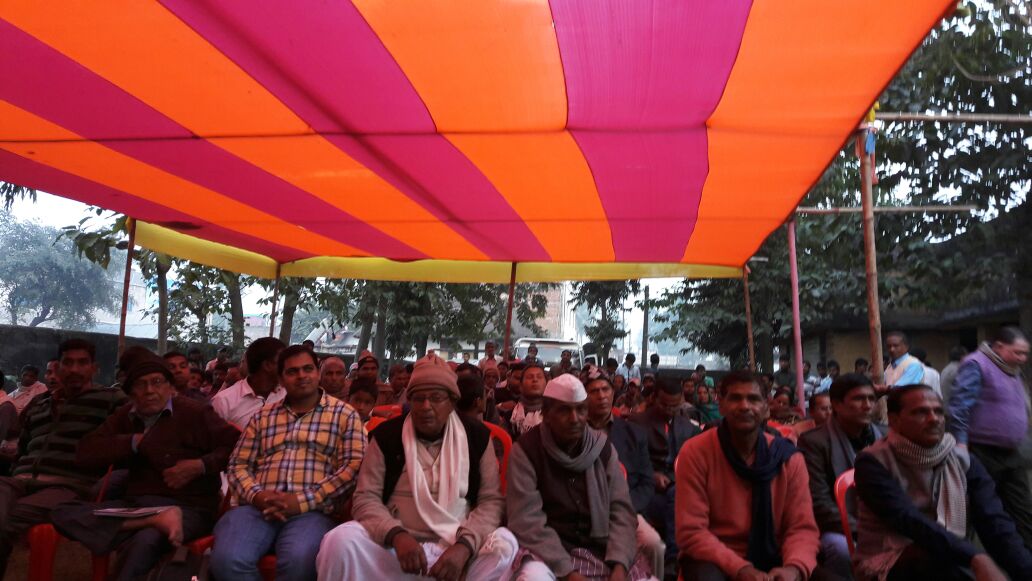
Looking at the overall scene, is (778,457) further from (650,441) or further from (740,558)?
(650,441)

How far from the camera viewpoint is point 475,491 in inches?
134

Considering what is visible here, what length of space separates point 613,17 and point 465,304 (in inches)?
608

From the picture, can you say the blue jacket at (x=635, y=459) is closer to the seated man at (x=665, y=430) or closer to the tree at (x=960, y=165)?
the seated man at (x=665, y=430)

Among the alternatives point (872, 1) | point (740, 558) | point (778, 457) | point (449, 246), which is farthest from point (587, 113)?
point (449, 246)

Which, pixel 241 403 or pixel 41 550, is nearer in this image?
pixel 41 550

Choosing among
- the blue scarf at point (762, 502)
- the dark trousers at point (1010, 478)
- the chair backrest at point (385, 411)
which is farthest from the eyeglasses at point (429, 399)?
the dark trousers at point (1010, 478)

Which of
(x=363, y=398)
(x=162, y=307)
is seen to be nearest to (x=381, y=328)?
(x=162, y=307)

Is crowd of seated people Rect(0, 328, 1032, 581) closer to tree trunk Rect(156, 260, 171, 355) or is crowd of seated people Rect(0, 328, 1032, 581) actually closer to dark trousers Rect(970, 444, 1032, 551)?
dark trousers Rect(970, 444, 1032, 551)

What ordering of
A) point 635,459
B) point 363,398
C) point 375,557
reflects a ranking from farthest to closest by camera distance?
point 363,398 → point 635,459 → point 375,557

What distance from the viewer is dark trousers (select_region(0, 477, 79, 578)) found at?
3.54 m

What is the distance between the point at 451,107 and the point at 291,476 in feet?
6.80

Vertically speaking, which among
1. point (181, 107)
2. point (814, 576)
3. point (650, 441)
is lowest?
point (814, 576)

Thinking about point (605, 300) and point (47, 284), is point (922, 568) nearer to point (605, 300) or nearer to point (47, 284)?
point (605, 300)

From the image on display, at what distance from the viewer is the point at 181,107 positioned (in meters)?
4.20
